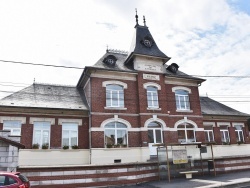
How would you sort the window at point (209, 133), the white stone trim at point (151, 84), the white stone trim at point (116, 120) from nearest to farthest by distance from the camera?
the white stone trim at point (116, 120)
the white stone trim at point (151, 84)
the window at point (209, 133)

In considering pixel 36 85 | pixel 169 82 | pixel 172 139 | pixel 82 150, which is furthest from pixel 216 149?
pixel 36 85

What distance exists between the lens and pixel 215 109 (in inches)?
1075

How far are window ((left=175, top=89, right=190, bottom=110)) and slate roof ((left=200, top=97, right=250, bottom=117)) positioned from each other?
290cm

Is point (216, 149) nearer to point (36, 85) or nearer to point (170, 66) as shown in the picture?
point (170, 66)

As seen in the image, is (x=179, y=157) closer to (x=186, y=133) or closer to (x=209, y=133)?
(x=186, y=133)

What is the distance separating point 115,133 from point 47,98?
6.48m

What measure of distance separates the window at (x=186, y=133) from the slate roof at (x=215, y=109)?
3280mm

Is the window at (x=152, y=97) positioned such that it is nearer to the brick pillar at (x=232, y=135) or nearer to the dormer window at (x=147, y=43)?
the dormer window at (x=147, y=43)

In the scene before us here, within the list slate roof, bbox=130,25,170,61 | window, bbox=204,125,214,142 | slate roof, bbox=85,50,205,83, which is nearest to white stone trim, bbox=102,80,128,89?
slate roof, bbox=85,50,205,83

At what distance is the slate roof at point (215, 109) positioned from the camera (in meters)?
26.2

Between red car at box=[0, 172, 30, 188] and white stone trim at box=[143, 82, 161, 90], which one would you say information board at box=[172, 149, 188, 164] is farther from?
red car at box=[0, 172, 30, 188]

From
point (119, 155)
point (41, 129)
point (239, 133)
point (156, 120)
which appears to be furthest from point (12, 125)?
point (239, 133)

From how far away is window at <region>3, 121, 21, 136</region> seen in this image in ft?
58.7

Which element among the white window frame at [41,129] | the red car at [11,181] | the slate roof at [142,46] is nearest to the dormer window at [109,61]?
the slate roof at [142,46]
